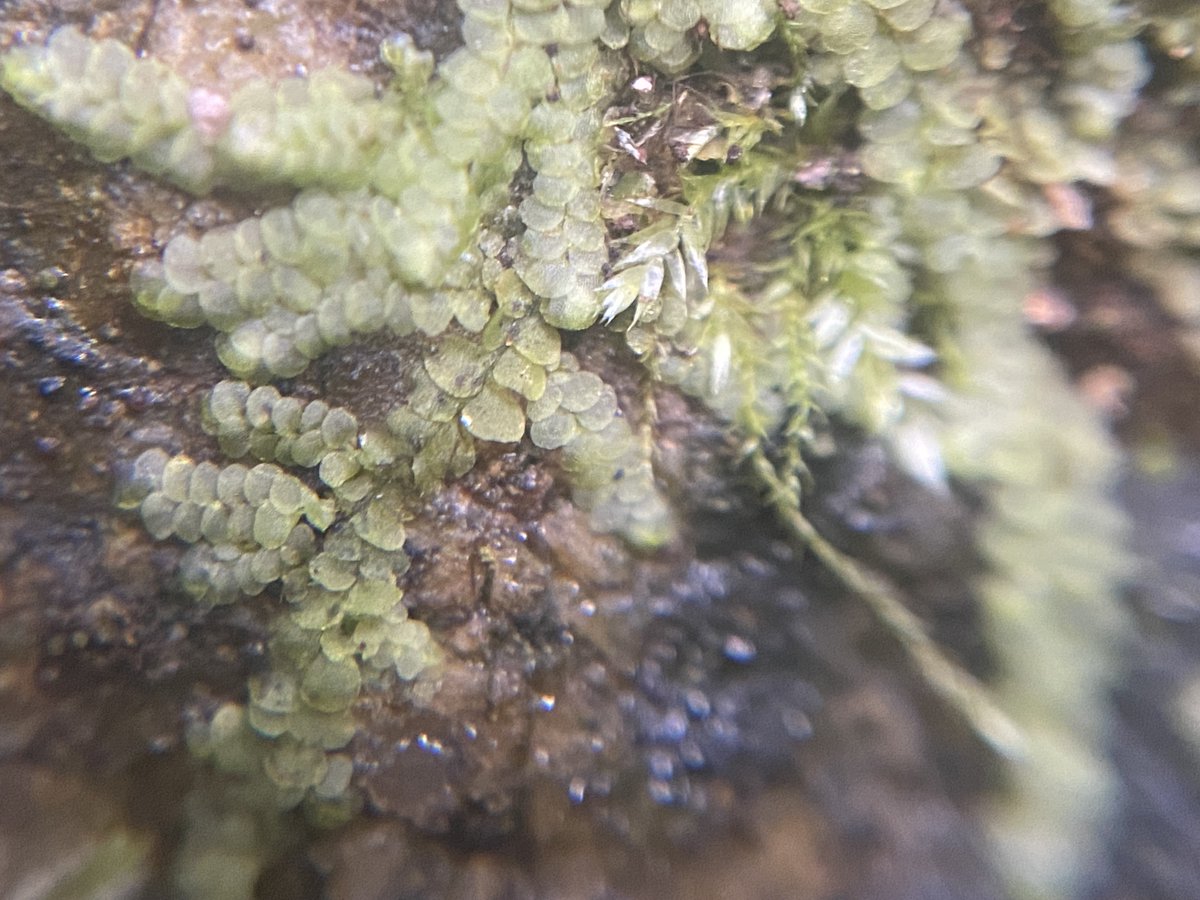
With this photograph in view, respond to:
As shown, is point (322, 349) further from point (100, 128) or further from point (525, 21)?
point (525, 21)

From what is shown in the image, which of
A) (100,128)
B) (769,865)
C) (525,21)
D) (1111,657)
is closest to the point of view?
(100,128)

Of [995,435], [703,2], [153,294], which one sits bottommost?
[153,294]

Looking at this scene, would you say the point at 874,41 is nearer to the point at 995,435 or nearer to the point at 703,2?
the point at 703,2

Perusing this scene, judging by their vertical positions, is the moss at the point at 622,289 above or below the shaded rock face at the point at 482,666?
above

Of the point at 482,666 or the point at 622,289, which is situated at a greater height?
the point at 622,289

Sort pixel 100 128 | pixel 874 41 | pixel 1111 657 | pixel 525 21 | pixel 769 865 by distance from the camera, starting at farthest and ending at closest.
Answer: pixel 1111 657 → pixel 769 865 → pixel 874 41 → pixel 525 21 → pixel 100 128

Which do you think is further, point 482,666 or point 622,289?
point 482,666

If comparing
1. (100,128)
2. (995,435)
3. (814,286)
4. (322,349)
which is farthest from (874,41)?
(100,128)

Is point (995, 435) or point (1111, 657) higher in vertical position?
point (995, 435)

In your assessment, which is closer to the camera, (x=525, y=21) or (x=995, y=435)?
(x=525, y=21)

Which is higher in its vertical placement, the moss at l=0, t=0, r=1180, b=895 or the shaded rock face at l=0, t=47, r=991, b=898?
the moss at l=0, t=0, r=1180, b=895
